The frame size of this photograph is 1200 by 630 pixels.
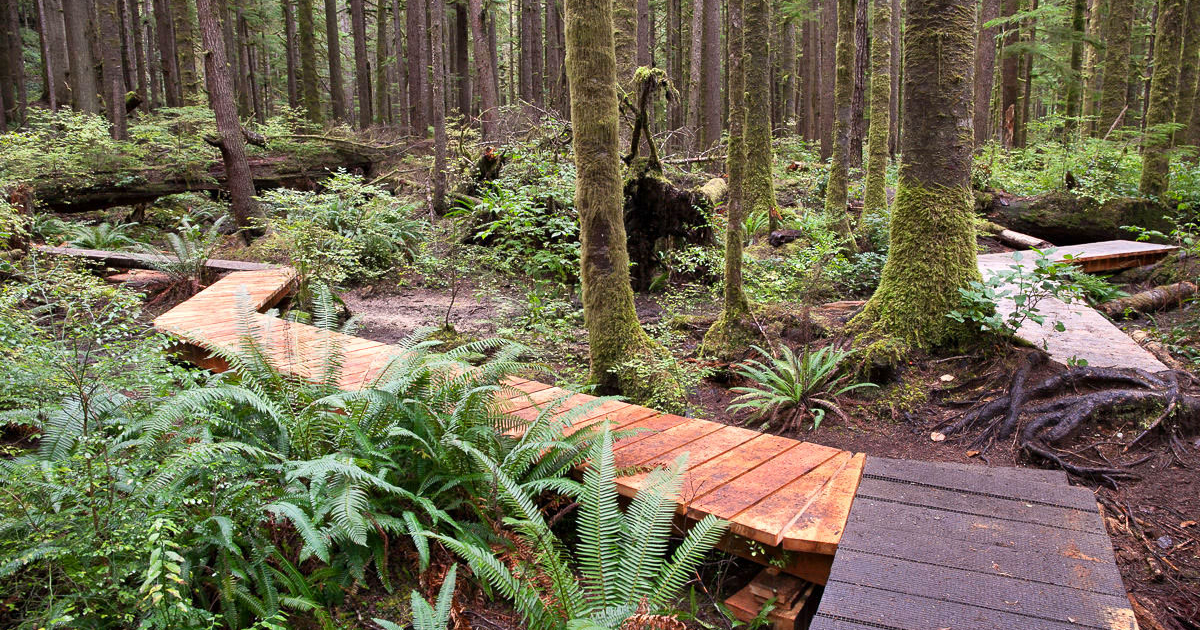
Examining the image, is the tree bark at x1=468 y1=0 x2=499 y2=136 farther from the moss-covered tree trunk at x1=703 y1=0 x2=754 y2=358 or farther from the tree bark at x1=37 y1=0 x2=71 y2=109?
the tree bark at x1=37 y1=0 x2=71 y2=109

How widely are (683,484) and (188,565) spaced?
2.25m

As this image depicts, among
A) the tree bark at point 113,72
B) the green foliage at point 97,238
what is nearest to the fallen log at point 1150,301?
the green foliage at point 97,238

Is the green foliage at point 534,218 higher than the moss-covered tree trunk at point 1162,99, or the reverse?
the moss-covered tree trunk at point 1162,99

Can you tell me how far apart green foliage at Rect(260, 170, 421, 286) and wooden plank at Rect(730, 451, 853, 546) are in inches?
264

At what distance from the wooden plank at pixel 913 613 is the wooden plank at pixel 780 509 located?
36 centimetres

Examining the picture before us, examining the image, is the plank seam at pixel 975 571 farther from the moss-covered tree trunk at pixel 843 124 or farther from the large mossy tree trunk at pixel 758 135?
the moss-covered tree trunk at pixel 843 124

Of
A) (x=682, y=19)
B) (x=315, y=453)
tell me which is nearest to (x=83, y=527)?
(x=315, y=453)

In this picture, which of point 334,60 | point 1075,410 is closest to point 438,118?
point 1075,410

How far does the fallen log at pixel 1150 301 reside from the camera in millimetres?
7171

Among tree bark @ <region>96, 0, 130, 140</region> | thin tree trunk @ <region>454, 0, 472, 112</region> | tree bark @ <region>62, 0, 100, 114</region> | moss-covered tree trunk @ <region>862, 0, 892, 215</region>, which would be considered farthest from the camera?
thin tree trunk @ <region>454, 0, 472, 112</region>

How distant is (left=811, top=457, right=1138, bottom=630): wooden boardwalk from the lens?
2.29 meters

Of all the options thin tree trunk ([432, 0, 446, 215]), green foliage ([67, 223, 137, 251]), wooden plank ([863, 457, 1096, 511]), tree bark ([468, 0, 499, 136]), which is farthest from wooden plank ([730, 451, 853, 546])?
tree bark ([468, 0, 499, 136])

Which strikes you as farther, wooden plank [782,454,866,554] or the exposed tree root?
the exposed tree root

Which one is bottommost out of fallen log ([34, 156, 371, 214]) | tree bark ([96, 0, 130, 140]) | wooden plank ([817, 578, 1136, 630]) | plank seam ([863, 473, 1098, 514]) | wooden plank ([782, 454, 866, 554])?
wooden plank ([817, 578, 1136, 630])
